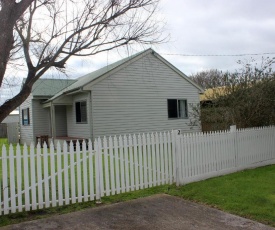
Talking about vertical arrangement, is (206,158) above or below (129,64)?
below

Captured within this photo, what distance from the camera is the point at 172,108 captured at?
63.9 ft

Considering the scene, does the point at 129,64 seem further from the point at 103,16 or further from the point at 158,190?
the point at 158,190

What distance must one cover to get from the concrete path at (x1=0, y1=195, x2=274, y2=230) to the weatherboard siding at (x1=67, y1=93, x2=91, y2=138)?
36.2 feet

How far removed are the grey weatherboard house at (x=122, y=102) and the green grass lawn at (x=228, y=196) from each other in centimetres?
941

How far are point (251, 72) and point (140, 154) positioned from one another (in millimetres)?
6402

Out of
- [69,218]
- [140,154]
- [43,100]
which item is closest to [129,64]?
[43,100]

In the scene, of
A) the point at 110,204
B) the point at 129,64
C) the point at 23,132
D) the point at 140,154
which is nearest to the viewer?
the point at 110,204

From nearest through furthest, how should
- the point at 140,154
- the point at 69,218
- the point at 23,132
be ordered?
the point at 69,218 → the point at 140,154 → the point at 23,132

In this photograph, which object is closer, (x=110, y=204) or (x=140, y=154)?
(x=110, y=204)

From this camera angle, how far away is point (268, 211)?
18.4ft

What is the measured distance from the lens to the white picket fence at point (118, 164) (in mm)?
5750

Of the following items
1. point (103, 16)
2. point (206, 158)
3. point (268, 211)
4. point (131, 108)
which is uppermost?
point (103, 16)

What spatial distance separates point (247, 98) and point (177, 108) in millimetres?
8887

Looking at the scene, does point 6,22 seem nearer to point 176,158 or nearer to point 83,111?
point 176,158
